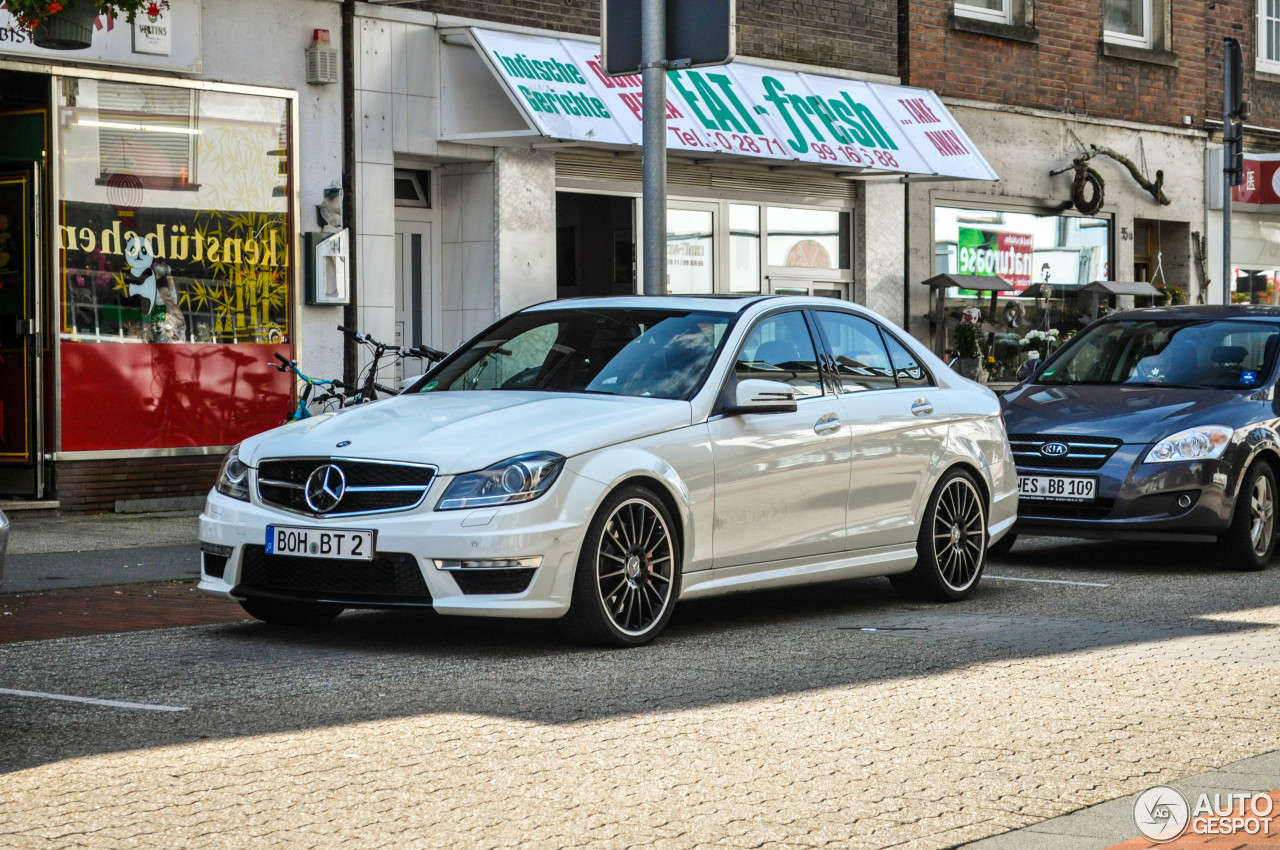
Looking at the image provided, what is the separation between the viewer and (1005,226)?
22875 mm

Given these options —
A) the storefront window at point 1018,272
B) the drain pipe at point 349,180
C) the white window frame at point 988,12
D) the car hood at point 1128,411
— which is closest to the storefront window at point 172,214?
the drain pipe at point 349,180

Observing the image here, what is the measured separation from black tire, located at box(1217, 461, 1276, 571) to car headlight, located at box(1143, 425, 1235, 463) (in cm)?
28

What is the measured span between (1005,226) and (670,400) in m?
15.5

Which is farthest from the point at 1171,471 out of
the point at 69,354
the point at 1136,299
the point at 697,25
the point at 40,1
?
the point at 1136,299

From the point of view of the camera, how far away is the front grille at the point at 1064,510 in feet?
36.9

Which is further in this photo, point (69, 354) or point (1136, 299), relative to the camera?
point (1136, 299)

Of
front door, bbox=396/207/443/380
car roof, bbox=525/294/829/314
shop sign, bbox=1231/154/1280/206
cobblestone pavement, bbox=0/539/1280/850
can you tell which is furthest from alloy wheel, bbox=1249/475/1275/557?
shop sign, bbox=1231/154/1280/206

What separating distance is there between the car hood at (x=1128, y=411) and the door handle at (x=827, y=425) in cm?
311

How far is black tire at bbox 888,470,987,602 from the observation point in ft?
31.0

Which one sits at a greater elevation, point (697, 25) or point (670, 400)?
point (697, 25)

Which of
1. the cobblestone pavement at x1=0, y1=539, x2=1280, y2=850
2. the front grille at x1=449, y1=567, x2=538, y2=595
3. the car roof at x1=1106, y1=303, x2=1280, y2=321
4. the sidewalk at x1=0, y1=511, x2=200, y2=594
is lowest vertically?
the sidewalk at x1=0, y1=511, x2=200, y2=594

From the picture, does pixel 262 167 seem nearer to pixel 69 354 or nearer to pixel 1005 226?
pixel 69 354

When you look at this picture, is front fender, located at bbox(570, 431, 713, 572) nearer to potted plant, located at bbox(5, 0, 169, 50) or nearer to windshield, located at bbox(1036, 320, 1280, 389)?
potted plant, located at bbox(5, 0, 169, 50)

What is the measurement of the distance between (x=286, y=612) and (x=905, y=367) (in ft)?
11.1
